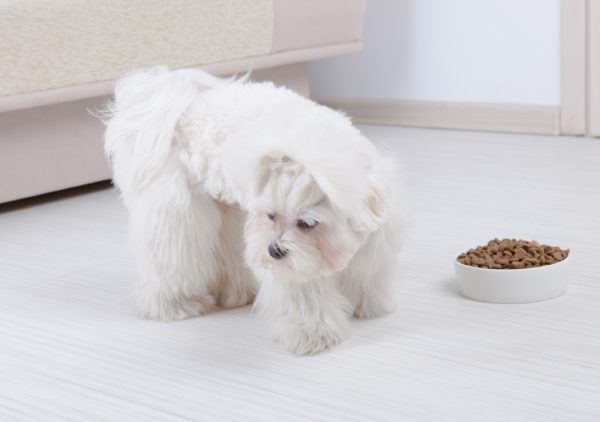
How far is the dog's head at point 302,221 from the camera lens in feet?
4.66

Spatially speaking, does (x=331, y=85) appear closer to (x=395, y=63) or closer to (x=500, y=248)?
(x=395, y=63)

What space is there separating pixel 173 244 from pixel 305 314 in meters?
0.29

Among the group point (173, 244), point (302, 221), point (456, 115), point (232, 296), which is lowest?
point (456, 115)

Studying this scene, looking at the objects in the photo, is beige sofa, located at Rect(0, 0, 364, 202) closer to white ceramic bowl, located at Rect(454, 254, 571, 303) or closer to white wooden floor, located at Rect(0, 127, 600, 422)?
white wooden floor, located at Rect(0, 127, 600, 422)

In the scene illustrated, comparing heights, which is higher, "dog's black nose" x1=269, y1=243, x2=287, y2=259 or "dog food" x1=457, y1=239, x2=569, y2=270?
"dog's black nose" x1=269, y1=243, x2=287, y2=259

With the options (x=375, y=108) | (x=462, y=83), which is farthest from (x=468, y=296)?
(x=375, y=108)

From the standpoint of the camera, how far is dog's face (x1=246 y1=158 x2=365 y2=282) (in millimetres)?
1424

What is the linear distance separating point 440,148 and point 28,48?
1.33m

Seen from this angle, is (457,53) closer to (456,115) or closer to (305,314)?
(456,115)

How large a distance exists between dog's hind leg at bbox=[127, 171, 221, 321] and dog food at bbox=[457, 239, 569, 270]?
17.8 inches

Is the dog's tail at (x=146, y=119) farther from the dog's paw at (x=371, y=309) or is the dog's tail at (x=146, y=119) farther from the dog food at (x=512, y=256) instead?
the dog food at (x=512, y=256)

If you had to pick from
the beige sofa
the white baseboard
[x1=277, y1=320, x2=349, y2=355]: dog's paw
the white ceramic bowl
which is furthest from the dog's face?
the white baseboard

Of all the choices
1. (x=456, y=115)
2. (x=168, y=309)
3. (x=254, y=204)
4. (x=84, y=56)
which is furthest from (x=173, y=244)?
(x=456, y=115)

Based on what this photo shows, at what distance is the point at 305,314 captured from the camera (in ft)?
5.10
